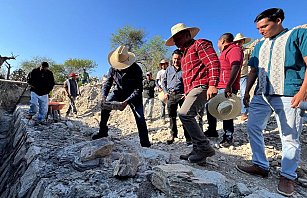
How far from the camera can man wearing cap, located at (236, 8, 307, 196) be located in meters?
2.32

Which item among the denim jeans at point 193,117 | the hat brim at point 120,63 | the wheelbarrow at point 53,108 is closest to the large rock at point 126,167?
the denim jeans at point 193,117

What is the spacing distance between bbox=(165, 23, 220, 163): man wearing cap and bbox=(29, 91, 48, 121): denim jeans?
13.4ft

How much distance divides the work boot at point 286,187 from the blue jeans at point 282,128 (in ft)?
0.16

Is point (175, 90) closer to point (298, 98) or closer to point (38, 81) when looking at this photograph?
point (298, 98)

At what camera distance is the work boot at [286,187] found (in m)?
2.31

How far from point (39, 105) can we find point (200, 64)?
4.48 metres

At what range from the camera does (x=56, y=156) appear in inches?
110

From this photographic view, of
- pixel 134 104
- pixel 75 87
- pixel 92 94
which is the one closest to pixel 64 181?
pixel 134 104

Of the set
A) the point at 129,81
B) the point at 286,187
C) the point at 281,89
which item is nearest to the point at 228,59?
the point at 281,89

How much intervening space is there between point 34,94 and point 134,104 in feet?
10.3

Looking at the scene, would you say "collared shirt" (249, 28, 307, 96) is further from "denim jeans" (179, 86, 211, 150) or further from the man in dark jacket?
the man in dark jacket

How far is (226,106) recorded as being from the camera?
3012 mm

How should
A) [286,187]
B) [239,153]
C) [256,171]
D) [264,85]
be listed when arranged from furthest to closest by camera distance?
1. [239,153]
2. [256,171]
3. [264,85]
4. [286,187]

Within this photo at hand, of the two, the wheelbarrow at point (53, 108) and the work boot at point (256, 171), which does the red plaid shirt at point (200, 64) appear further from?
the wheelbarrow at point (53, 108)
